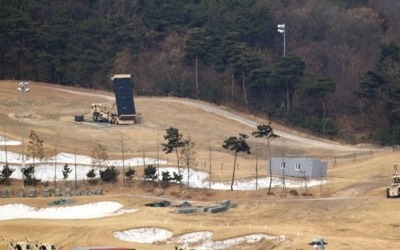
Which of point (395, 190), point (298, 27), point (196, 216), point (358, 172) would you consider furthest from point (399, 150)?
point (298, 27)

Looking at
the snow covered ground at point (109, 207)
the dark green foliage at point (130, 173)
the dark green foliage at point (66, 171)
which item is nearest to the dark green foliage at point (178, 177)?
the snow covered ground at point (109, 207)

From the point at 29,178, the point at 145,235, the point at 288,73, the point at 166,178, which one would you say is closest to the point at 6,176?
the point at 29,178

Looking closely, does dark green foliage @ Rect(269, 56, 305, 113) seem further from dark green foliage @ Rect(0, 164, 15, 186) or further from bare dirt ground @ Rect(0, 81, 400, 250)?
dark green foliage @ Rect(0, 164, 15, 186)

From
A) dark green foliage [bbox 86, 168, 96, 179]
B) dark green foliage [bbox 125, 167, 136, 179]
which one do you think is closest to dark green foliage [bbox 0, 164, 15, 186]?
dark green foliage [bbox 86, 168, 96, 179]

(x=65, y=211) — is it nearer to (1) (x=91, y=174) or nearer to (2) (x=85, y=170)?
(1) (x=91, y=174)

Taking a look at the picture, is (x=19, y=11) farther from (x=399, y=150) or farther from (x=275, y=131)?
(x=399, y=150)

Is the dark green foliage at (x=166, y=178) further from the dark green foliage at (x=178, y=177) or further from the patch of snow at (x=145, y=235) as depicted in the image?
the patch of snow at (x=145, y=235)
